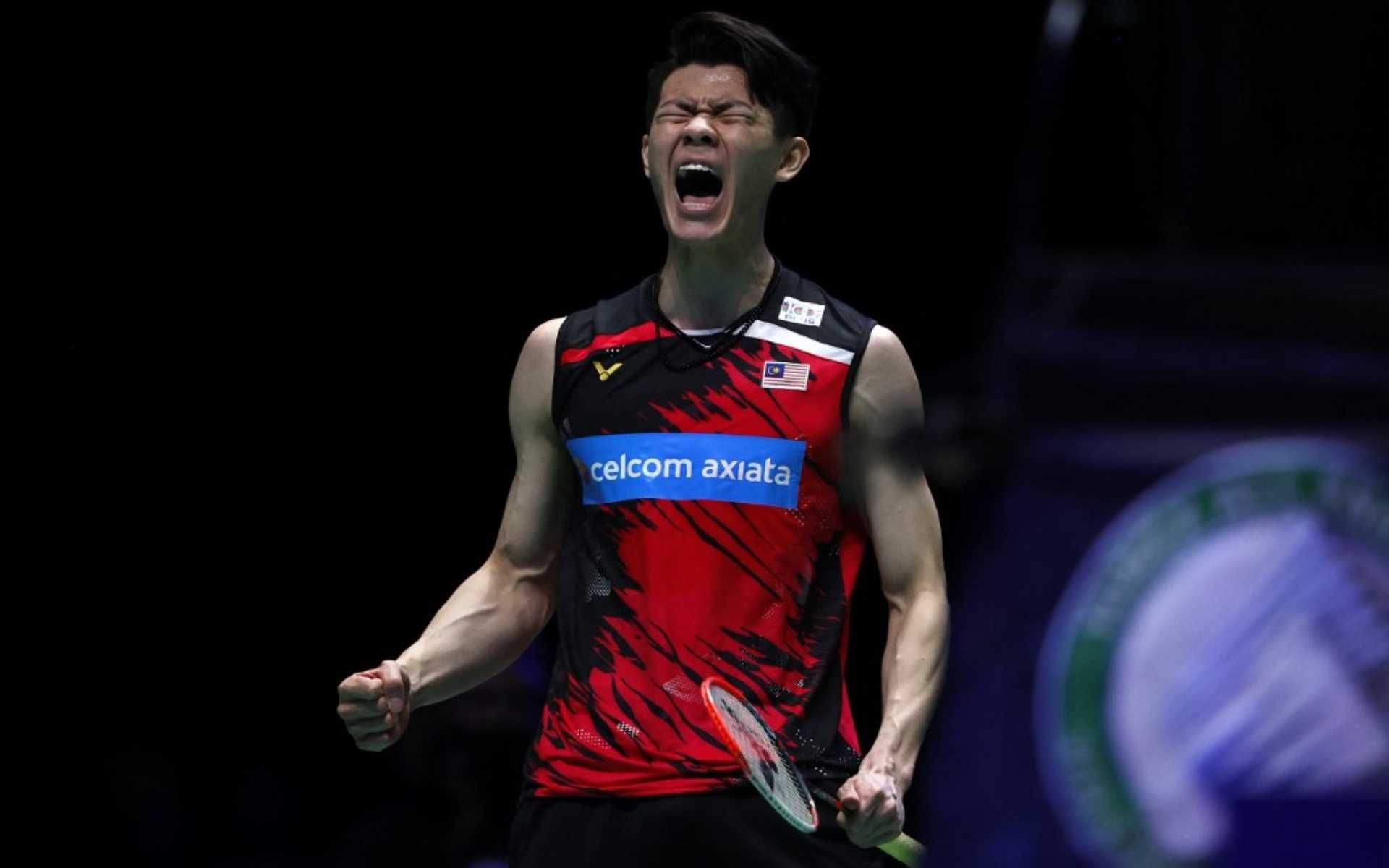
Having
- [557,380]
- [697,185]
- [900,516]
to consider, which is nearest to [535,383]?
[557,380]

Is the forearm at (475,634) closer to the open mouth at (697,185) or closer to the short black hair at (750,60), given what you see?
the open mouth at (697,185)

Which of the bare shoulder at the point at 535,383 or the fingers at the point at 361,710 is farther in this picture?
the bare shoulder at the point at 535,383

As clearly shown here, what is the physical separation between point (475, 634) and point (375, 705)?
327 mm

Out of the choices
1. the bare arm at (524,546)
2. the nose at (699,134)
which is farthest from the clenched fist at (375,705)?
the nose at (699,134)

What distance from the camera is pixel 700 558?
337 cm

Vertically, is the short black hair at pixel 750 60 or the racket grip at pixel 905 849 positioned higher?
the short black hair at pixel 750 60

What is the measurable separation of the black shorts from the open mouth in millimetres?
887

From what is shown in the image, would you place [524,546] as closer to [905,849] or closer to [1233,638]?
[905,849]

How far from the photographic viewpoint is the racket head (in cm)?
306

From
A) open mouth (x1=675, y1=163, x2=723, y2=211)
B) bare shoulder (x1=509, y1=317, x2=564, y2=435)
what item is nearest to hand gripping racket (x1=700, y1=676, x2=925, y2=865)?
bare shoulder (x1=509, y1=317, x2=564, y2=435)

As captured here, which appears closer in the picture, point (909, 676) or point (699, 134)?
point (909, 676)

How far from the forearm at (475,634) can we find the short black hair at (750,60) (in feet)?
2.51

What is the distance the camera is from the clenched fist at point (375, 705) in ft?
10.6

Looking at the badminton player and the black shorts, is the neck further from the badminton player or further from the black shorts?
the black shorts
